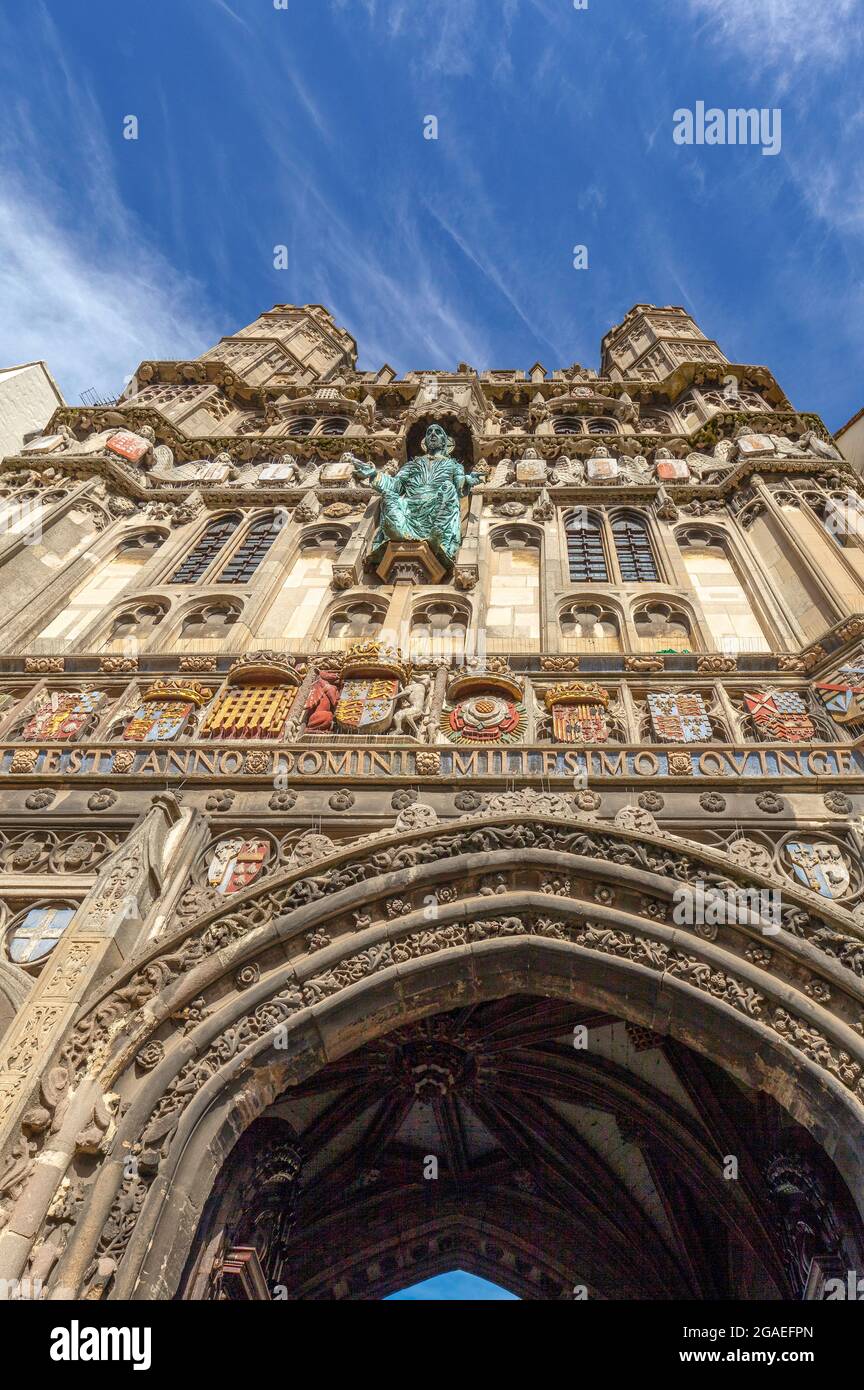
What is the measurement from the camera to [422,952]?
8445 millimetres

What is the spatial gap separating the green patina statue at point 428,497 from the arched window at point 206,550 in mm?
3120

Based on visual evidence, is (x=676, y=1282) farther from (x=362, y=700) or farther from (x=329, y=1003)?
(x=362, y=700)

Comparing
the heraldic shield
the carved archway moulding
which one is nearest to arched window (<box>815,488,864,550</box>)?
the heraldic shield

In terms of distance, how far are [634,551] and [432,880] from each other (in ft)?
33.7

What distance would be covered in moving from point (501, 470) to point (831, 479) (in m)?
7.34

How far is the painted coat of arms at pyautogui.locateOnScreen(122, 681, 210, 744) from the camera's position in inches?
441

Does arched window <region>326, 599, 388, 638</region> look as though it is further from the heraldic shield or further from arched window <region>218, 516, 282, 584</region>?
the heraldic shield

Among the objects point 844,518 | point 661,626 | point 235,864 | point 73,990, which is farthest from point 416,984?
point 844,518

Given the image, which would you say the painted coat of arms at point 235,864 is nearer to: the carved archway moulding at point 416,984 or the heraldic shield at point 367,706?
the carved archway moulding at point 416,984

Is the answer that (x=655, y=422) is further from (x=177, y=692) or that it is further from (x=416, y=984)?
(x=416, y=984)

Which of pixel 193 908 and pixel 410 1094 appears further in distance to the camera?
pixel 410 1094

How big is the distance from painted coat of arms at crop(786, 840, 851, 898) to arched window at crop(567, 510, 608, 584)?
771cm

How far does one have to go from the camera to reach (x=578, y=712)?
11.4 m
